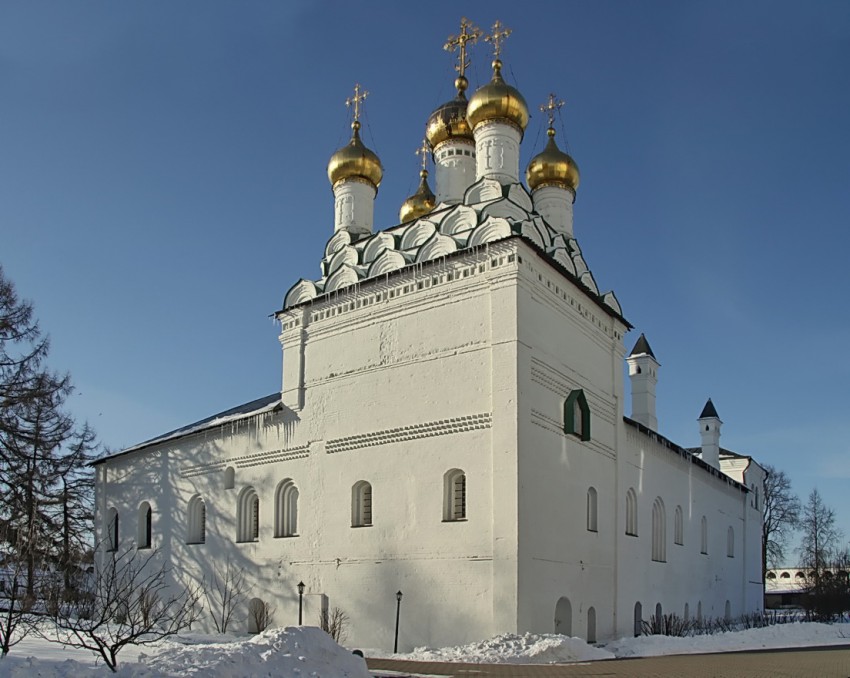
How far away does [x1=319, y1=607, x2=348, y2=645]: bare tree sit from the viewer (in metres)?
15.2

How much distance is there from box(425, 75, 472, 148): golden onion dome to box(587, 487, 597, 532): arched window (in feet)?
27.4

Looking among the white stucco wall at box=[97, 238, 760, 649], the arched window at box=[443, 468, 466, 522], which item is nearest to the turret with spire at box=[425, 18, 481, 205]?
the white stucco wall at box=[97, 238, 760, 649]

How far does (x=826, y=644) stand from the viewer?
1612cm

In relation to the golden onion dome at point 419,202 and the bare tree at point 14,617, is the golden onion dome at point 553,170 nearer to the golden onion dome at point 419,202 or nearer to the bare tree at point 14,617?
the golden onion dome at point 419,202

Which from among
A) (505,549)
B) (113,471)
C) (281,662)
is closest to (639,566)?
(505,549)

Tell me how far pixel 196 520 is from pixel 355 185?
8794 mm

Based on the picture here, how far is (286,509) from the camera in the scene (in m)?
18.0

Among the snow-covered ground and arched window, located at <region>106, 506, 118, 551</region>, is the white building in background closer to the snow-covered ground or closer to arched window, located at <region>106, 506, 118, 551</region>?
arched window, located at <region>106, 506, 118, 551</region>

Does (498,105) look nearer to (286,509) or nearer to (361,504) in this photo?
(361,504)

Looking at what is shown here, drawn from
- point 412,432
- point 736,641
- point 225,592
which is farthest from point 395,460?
point 736,641

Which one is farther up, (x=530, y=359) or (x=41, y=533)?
(x=530, y=359)

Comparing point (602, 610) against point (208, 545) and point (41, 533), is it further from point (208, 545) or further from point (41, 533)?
point (41, 533)

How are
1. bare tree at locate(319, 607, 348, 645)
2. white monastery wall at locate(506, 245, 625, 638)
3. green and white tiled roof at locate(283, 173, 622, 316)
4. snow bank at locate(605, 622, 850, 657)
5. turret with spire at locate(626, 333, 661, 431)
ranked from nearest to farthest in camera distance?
white monastery wall at locate(506, 245, 625, 638), snow bank at locate(605, 622, 850, 657), bare tree at locate(319, 607, 348, 645), green and white tiled roof at locate(283, 173, 622, 316), turret with spire at locate(626, 333, 661, 431)

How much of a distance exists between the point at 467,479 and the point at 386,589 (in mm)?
2655
